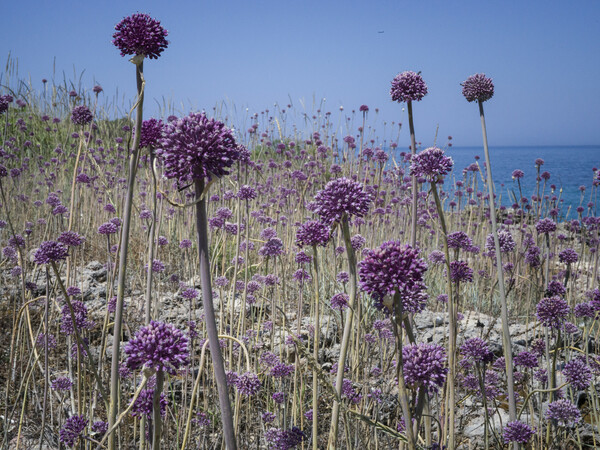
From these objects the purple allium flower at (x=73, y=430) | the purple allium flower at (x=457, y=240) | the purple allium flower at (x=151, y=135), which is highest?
the purple allium flower at (x=151, y=135)

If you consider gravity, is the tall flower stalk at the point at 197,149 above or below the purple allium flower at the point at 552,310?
above

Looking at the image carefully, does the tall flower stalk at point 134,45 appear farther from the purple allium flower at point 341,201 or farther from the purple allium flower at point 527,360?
the purple allium flower at point 527,360

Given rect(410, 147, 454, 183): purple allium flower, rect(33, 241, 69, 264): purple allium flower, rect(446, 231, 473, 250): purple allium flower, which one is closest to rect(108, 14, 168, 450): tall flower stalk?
rect(33, 241, 69, 264): purple allium flower

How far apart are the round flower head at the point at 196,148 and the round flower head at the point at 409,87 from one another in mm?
1273

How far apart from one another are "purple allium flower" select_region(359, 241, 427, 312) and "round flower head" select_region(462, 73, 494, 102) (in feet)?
3.18

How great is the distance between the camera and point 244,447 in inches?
85.5

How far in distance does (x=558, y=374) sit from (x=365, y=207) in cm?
256

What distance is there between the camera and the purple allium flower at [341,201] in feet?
3.62

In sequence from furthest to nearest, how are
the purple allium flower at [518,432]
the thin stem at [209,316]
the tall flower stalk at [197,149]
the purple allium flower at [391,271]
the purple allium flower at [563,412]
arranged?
the purple allium flower at [563,412]
the purple allium flower at [518,432]
the purple allium flower at [391,271]
the tall flower stalk at [197,149]
the thin stem at [209,316]

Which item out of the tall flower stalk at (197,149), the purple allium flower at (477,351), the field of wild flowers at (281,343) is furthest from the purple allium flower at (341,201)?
the purple allium flower at (477,351)

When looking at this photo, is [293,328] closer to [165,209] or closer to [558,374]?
[558,374]

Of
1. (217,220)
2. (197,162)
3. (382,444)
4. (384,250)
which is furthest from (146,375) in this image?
(217,220)

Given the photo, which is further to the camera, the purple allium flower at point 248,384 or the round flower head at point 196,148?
the purple allium flower at point 248,384

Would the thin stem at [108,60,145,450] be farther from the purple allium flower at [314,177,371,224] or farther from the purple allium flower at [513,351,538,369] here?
the purple allium flower at [513,351,538,369]
